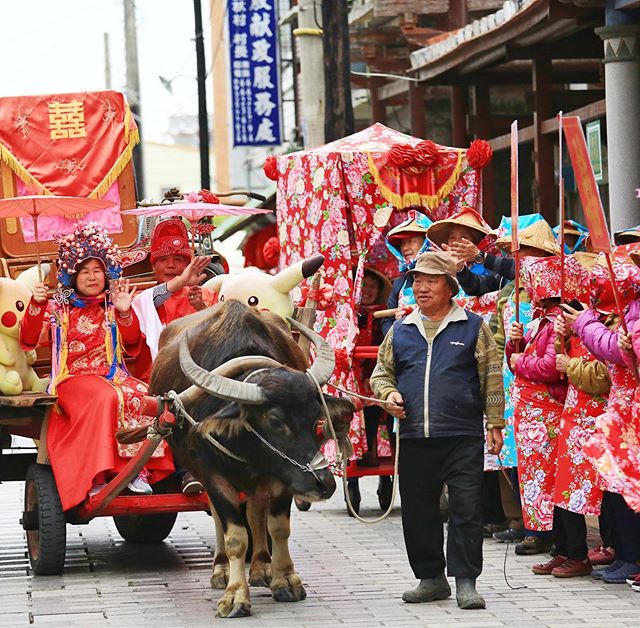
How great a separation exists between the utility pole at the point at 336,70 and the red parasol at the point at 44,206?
6.51 meters

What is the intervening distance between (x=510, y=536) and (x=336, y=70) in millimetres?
7820

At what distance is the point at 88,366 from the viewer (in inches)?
393

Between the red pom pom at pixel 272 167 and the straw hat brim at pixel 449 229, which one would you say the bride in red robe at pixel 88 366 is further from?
the red pom pom at pixel 272 167

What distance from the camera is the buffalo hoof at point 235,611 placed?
8219 millimetres

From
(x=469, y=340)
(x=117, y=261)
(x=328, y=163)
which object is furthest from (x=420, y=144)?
(x=469, y=340)

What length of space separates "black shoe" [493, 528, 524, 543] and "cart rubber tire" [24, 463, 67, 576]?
123 inches

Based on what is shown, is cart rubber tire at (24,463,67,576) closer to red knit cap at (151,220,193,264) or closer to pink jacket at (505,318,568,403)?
red knit cap at (151,220,193,264)

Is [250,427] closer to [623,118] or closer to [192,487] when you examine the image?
[192,487]

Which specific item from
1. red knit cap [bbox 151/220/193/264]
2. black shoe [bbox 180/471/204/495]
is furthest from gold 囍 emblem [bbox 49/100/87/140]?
black shoe [bbox 180/471/204/495]

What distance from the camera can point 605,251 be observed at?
8008mm

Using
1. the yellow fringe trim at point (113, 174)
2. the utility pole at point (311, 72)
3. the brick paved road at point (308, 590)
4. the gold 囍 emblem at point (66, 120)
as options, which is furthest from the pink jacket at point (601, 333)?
the utility pole at point (311, 72)

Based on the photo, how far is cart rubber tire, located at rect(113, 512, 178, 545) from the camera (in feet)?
Answer: 35.8

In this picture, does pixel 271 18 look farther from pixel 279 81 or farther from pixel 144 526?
pixel 144 526

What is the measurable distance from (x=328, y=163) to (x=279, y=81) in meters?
15.2
